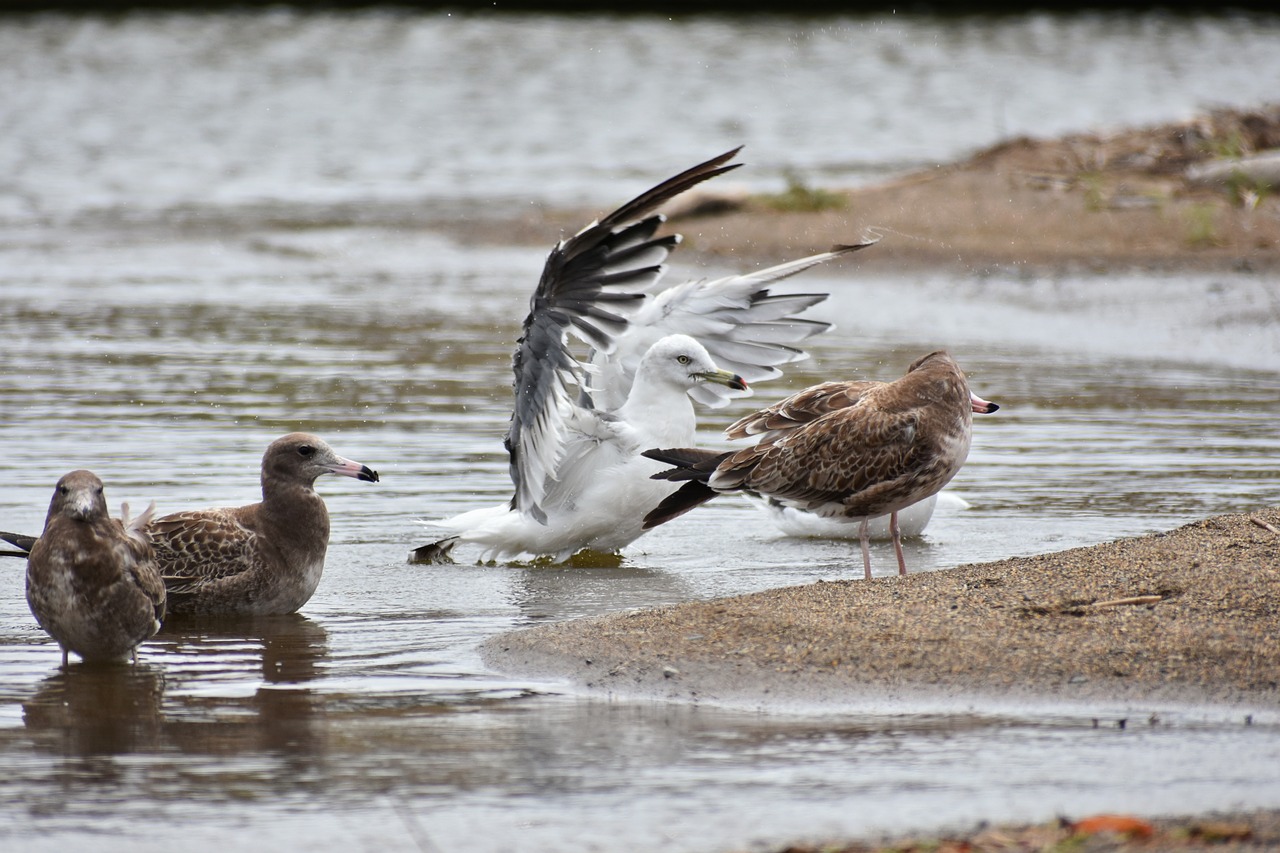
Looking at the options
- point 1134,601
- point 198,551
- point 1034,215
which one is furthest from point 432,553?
point 1034,215

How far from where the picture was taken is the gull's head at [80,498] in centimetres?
642

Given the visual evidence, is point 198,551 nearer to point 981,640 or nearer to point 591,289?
point 591,289

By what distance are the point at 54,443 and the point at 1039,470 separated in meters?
5.46

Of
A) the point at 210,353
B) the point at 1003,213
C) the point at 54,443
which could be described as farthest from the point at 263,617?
the point at 1003,213

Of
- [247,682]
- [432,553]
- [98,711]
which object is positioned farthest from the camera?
[432,553]

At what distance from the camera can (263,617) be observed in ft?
24.1

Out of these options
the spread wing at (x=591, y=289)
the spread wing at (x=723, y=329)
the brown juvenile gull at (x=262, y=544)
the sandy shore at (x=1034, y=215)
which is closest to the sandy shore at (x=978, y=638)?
the brown juvenile gull at (x=262, y=544)

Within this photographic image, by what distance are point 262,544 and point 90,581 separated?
1132mm

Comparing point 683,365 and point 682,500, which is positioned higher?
point 683,365

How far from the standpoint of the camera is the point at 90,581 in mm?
6324

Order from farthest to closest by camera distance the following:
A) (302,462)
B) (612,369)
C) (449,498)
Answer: (449,498) → (612,369) → (302,462)

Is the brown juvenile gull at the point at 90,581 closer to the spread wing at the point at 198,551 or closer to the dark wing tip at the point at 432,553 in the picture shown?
the spread wing at the point at 198,551

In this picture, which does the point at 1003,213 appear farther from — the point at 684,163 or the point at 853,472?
the point at 853,472

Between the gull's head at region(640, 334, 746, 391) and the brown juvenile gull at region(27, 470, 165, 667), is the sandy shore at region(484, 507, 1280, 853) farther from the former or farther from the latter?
the gull's head at region(640, 334, 746, 391)
